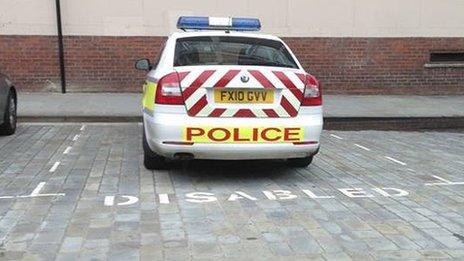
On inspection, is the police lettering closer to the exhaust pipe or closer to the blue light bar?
the exhaust pipe

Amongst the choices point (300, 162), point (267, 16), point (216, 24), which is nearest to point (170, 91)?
point (216, 24)

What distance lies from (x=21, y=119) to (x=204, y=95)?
5.76 metres

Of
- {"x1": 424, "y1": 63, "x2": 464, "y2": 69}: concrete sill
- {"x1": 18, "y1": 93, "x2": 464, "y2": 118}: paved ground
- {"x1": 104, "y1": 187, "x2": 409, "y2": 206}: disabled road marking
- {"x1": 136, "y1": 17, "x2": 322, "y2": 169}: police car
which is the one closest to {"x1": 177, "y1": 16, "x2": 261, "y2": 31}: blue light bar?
{"x1": 136, "y1": 17, "x2": 322, "y2": 169}: police car

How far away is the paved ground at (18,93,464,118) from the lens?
11.2m

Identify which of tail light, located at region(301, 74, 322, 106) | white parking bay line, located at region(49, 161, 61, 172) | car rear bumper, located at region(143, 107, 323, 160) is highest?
tail light, located at region(301, 74, 322, 106)

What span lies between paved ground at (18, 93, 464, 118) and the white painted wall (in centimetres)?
146

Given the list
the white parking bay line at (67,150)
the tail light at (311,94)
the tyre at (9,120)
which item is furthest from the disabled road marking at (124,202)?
the tyre at (9,120)

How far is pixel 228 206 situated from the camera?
5242 millimetres

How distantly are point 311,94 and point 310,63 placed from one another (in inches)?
333

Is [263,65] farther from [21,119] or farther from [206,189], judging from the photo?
[21,119]

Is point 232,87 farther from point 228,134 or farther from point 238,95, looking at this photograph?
point 228,134

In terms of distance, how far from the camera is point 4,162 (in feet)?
23.2

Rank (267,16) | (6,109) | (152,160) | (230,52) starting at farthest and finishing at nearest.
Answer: (267,16) → (6,109) → (152,160) → (230,52)

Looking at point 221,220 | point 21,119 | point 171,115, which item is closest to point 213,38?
point 171,115
